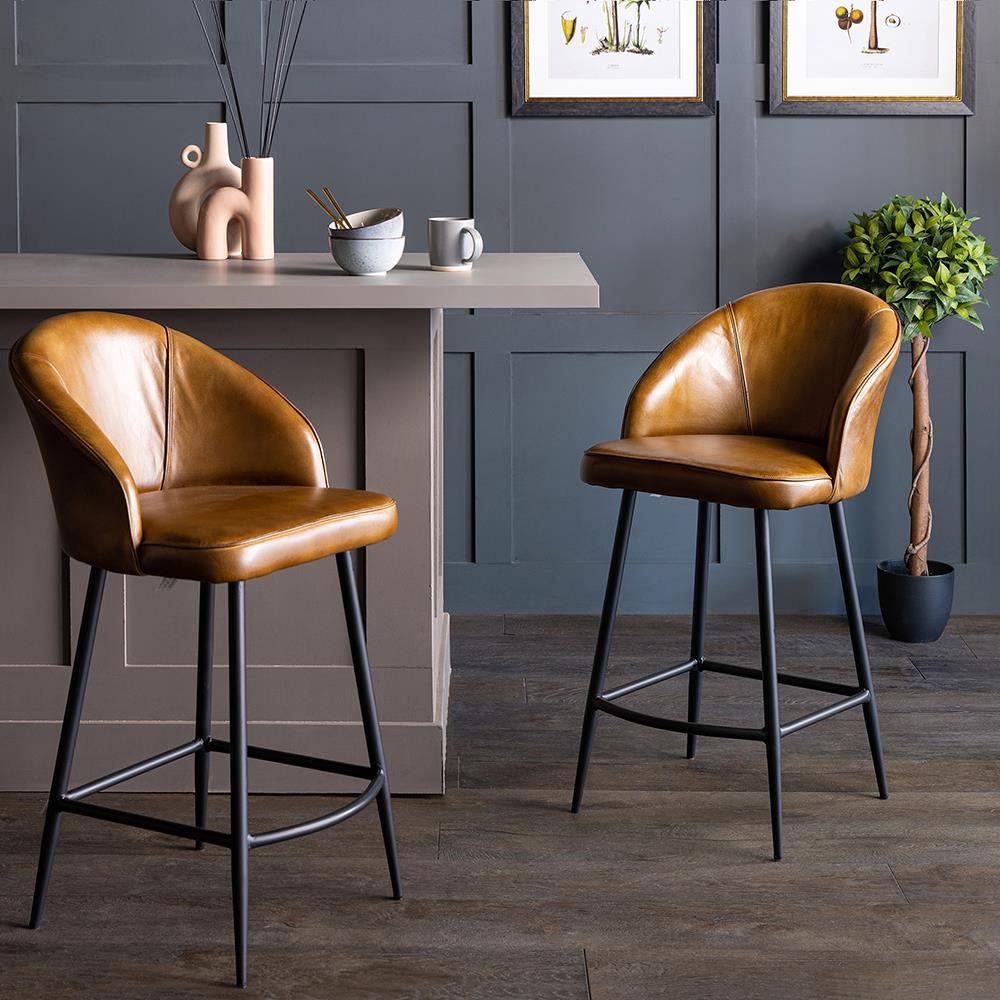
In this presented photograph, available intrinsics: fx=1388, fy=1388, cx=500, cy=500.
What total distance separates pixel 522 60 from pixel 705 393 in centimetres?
160

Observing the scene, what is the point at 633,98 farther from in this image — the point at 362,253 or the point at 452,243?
the point at 362,253

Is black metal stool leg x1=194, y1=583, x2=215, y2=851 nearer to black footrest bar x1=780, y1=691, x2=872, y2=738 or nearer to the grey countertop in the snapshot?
the grey countertop

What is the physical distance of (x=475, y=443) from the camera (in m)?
4.20

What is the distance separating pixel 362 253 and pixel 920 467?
1.93 meters

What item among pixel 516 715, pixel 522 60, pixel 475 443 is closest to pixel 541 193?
pixel 522 60

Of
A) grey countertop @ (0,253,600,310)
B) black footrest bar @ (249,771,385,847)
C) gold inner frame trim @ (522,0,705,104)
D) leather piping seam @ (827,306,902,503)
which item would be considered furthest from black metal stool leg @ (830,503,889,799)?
gold inner frame trim @ (522,0,705,104)

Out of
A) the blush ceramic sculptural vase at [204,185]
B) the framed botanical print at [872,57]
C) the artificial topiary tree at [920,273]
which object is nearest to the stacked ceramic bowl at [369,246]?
the blush ceramic sculptural vase at [204,185]

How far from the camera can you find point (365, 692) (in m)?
2.30

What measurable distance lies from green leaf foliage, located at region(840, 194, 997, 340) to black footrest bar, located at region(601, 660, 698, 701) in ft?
4.41

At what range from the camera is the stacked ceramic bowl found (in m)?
2.68

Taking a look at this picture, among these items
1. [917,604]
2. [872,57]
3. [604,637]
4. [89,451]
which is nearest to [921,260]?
[872,57]

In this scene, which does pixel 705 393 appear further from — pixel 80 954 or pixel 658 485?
pixel 80 954

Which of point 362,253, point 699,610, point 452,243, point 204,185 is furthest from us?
point 204,185

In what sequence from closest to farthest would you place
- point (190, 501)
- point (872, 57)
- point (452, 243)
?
point (190, 501) → point (452, 243) → point (872, 57)
